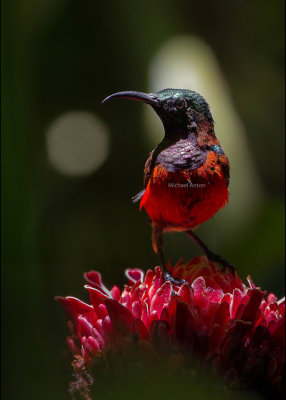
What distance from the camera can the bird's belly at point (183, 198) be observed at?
32cm

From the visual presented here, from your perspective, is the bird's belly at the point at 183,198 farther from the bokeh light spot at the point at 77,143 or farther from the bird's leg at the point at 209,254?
the bokeh light spot at the point at 77,143

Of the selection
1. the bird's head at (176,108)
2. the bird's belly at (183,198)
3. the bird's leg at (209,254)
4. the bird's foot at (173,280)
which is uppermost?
the bird's head at (176,108)

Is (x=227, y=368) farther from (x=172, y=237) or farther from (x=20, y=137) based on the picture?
(x=20, y=137)

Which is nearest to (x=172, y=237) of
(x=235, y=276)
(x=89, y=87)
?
(x=235, y=276)

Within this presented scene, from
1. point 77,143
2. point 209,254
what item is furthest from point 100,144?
point 209,254

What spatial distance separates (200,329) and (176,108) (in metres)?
0.15

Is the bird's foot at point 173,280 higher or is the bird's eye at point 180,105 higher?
the bird's eye at point 180,105

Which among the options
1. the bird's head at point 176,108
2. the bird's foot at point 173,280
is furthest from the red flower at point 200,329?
the bird's head at point 176,108

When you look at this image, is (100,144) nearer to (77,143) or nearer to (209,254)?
(77,143)

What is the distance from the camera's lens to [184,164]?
0.31 m

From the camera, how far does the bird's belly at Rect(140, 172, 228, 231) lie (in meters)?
0.32

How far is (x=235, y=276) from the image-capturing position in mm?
387

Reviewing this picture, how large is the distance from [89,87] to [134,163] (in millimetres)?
110

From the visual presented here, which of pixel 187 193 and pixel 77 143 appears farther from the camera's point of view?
pixel 77 143
